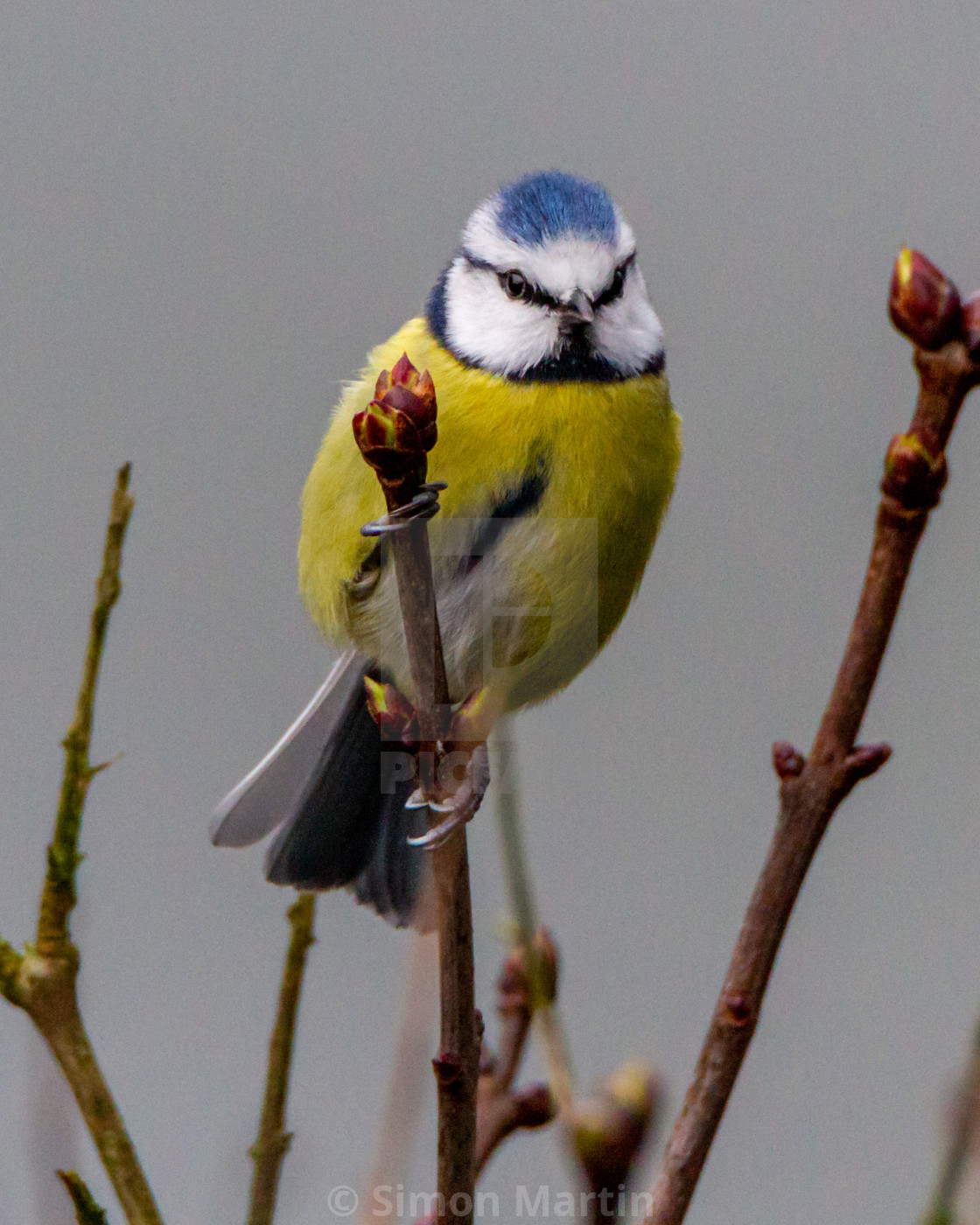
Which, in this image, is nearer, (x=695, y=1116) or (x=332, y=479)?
(x=695, y=1116)

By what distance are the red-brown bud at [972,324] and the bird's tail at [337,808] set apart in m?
0.83

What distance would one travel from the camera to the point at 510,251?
1199 mm

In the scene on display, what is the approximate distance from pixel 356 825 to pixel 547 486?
42cm

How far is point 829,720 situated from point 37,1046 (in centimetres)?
51

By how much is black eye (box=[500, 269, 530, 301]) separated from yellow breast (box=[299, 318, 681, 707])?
0.26 ft

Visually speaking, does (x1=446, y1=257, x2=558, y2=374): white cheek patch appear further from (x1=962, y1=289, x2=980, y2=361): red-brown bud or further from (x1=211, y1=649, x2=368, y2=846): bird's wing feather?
(x1=962, y1=289, x2=980, y2=361): red-brown bud

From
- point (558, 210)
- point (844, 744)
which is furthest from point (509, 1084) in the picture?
point (558, 210)

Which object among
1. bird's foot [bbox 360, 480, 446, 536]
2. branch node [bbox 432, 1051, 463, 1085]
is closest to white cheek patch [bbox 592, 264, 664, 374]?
bird's foot [bbox 360, 480, 446, 536]

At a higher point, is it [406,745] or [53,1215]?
[406,745]

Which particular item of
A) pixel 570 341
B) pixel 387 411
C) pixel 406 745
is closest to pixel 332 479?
pixel 570 341

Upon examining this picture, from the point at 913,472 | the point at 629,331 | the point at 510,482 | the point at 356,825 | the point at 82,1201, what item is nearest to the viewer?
the point at 913,472

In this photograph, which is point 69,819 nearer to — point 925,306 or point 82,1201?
point 82,1201

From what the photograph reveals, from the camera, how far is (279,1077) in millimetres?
607

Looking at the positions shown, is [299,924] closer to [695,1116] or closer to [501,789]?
[501,789]
